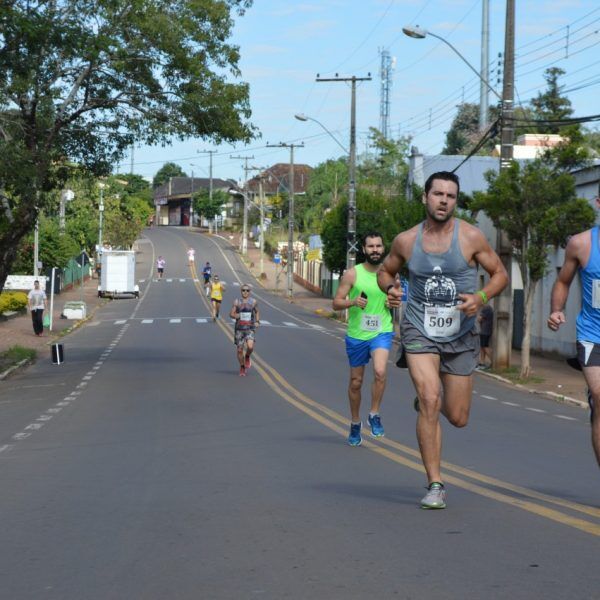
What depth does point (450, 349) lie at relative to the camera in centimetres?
791

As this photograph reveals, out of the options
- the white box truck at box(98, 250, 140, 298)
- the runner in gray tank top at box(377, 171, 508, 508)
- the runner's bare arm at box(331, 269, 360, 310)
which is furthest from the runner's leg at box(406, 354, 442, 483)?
the white box truck at box(98, 250, 140, 298)

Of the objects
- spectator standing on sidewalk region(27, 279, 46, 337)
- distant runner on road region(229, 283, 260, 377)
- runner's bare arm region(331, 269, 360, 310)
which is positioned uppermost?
runner's bare arm region(331, 269, 360, 310)

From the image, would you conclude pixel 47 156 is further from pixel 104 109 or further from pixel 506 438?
pixel 506 438

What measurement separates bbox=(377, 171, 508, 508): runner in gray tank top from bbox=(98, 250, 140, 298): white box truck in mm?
61395

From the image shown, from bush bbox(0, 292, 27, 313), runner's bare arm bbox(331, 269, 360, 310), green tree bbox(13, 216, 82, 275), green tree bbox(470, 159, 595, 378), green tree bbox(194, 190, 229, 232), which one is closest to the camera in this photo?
runner's bare arm bbox(331, 269, 360, 310)

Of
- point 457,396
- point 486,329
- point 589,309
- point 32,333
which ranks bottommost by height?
point 32,333

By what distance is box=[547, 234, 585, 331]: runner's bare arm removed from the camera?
786 centimetres

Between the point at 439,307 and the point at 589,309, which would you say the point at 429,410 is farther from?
the point at 589,309

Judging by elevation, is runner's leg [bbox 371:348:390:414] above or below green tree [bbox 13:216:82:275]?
above

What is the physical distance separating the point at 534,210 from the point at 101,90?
1038 centimetres

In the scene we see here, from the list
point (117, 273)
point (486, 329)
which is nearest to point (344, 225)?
point (117, 273)

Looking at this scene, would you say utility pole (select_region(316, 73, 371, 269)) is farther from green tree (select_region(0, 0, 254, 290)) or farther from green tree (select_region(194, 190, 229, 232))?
green tree (select_region(194, 190, 229, 232))

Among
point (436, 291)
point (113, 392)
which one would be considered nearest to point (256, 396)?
point (113, 392)

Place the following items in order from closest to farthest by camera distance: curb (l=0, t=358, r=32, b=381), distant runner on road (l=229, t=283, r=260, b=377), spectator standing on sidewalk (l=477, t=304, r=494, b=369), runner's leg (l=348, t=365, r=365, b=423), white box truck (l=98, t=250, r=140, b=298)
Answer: runner's leg (l=348, t=365, r=365, b=423)
distant runner on road (l=229, t=283, r=260, b=377)
curb (l=0, t=358, r=32, b=381)
spectator standing on sidewalk (l=477, t=304, r=494, b=369)
white box truck (l=98, t=250, r=140, b=298)
